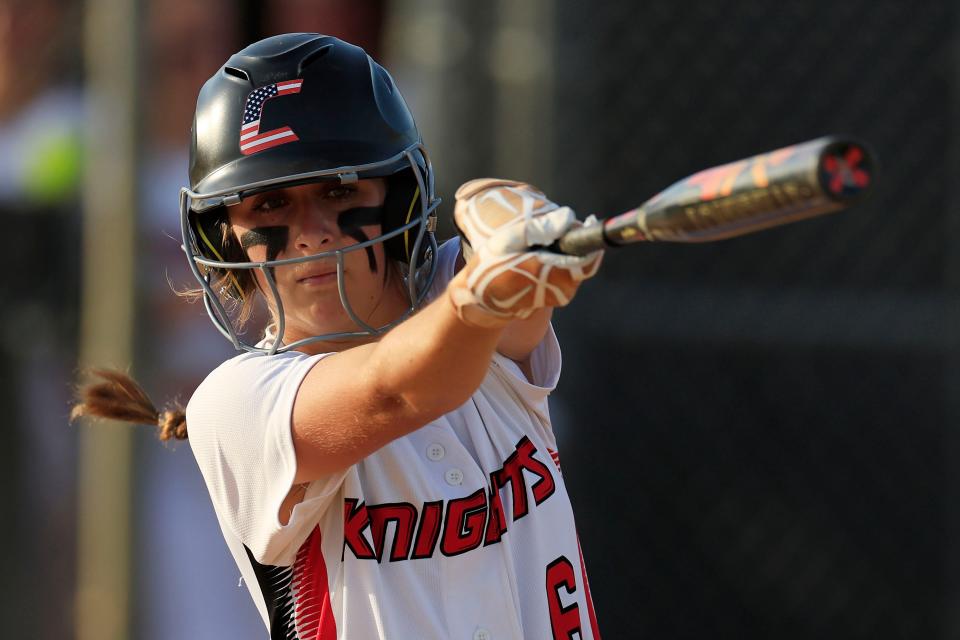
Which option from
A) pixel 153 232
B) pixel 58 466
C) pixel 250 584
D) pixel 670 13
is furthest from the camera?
pixel 670 13

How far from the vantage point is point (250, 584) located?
2367 millimetres

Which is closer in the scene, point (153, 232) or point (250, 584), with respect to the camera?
point (250, 584)

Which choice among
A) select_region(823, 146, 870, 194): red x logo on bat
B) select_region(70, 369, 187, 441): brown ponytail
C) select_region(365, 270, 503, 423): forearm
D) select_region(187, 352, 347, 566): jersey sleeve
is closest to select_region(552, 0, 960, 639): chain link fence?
select_region(70, 369, 187, 441): brown ponytail

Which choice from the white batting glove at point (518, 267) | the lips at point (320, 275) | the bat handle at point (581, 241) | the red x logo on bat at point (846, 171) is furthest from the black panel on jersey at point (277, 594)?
the red x logo on bat at point (846, 171)

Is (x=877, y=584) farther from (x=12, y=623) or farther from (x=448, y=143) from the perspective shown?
(x=12, y=623)

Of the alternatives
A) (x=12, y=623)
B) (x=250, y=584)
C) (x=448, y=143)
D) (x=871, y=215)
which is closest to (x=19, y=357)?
(x=12, y=623)

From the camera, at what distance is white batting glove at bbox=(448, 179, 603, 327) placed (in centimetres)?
160

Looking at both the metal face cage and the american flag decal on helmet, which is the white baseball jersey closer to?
the metal face cage

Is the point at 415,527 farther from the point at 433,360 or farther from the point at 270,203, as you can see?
Answer: the point at 270,203

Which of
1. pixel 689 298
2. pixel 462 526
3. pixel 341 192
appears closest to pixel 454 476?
pixel 462 526

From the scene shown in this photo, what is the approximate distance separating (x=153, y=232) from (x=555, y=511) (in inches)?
65.3

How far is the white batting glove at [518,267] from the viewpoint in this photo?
1.60 m

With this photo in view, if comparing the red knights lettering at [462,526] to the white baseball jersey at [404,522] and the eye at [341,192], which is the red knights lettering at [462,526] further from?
the eye at [341,192]

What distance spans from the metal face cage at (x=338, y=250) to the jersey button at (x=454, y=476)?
262 millimetres
